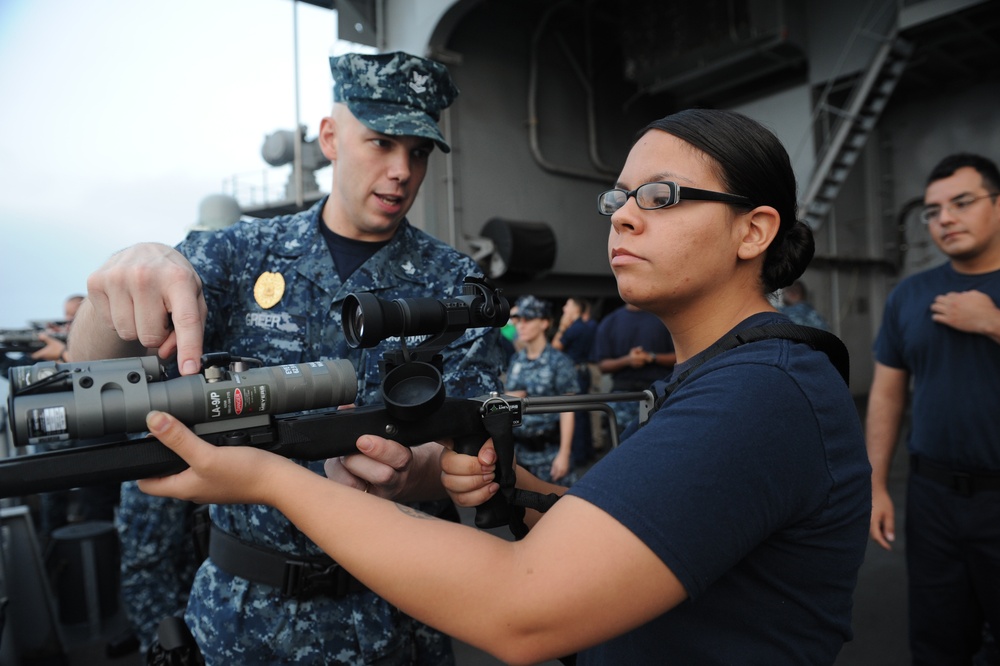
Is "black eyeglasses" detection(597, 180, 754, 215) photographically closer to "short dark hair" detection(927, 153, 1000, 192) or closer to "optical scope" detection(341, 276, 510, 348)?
"optical scope" detection(341, 276, 510, 348)

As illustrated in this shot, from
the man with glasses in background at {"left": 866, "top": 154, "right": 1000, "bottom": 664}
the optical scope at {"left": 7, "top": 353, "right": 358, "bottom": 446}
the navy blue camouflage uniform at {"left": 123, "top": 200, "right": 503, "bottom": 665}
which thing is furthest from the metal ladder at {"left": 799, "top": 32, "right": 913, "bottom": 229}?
the optical scope at {"left": 7, "top": 353, "right": 358, "bottom": 446}

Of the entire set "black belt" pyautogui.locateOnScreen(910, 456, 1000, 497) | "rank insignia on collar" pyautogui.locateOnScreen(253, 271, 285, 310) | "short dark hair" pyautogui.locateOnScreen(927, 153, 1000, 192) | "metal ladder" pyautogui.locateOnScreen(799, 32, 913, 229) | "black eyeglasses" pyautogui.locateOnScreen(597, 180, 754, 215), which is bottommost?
"black belt" pyautogui.locateOnScreen(910, 456, 1000, 497)

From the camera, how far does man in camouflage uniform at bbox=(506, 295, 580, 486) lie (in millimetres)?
4469

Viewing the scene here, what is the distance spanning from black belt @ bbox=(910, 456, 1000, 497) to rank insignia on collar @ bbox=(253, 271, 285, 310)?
88.1 inches

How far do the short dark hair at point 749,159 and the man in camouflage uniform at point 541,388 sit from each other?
314 centimetres

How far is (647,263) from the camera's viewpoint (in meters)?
1.09

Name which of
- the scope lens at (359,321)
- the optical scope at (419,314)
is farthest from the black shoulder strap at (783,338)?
the scope lens at (359,321)

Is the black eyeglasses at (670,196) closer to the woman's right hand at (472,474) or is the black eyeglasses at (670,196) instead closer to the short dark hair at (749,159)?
the short dark hair at (749,159)

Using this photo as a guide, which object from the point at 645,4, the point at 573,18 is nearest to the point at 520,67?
the point at 573,18

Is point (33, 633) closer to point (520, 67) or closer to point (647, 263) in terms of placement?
A: point (647, 263)

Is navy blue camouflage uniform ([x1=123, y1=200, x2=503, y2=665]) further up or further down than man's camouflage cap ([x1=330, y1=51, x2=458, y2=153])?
further down

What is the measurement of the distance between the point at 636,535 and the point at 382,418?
485 millimetres

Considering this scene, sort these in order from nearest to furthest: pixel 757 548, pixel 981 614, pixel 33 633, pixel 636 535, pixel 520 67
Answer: pixel 636 535 → pixel 757 548 → pixel 981 614 → pixel 33 633 → pixel 520 67

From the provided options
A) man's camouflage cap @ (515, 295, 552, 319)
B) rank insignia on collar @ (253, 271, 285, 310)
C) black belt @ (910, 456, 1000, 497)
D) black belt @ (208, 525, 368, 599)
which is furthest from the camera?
man's camouflage cap @ (515, 295, 552, 319)
